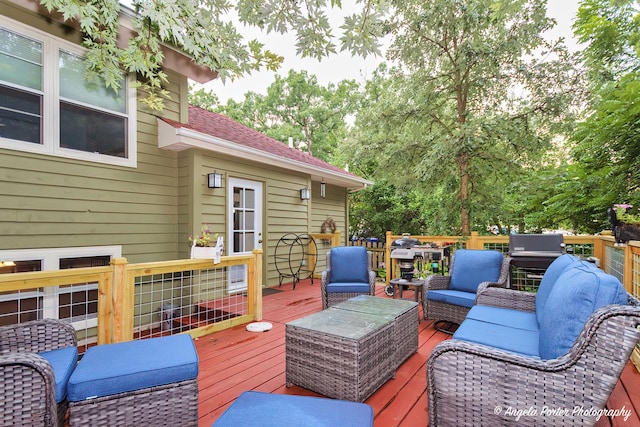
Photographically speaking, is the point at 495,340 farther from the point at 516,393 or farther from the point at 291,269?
the point at 291,269

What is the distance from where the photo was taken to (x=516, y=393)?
150 centimetres

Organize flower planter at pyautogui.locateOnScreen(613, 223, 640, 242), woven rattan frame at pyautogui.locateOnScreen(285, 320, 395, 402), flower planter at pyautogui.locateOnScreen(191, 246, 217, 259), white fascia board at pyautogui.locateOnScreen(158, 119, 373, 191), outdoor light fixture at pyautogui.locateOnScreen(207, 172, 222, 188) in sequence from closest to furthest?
woven rattan frame at pyautogui.locateOnScreen(285, 320, 395, 402) → flower planter at pyautogui.locateOnScreen(613, 223, 640, 242) → flower planter at pyautogui.locateOnScreen(191, 246, 217, 259) → white fascia board at pyautogui.locateOnScreen(158, 119, 373, 191) → outdoor light fixture at pyautogui.locateOnScreen(207, 172, 222, 188)

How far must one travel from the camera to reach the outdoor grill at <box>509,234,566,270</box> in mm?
4023

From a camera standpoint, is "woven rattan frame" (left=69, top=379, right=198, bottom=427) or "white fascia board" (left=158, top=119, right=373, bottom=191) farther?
"white fascia board" (left=158, top=119, right=373, bottom=191)

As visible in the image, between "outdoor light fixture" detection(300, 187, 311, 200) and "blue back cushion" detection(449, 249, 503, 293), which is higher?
"outdoor light fixture" detection(300, 187, 311, 200)

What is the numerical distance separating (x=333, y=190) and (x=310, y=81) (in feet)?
40.8

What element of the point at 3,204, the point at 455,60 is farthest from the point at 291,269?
the point at 455,60

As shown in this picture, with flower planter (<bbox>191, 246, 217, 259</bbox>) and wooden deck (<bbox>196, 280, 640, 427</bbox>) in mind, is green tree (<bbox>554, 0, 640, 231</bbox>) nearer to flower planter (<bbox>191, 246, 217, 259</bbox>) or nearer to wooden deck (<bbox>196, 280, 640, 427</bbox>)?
wooden deck (<bbox>196, 280, 640, 427</bbox>)

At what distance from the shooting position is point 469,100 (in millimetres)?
6684

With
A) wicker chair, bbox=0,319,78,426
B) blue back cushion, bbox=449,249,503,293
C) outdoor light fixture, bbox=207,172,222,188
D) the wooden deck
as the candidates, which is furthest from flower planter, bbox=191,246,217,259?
blue back cushion, bbox=449,249,503,293

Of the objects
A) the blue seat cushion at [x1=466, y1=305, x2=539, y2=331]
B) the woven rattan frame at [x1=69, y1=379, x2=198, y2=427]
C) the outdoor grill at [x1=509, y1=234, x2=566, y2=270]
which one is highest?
the outdoor grill at [x1=509, y1=234, x2=566, y2=270]

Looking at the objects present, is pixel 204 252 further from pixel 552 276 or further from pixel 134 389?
pixel 552 276

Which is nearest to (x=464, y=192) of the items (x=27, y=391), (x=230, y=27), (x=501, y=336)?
(x=501, y=336)

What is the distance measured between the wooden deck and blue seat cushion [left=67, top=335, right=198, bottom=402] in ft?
1.45
